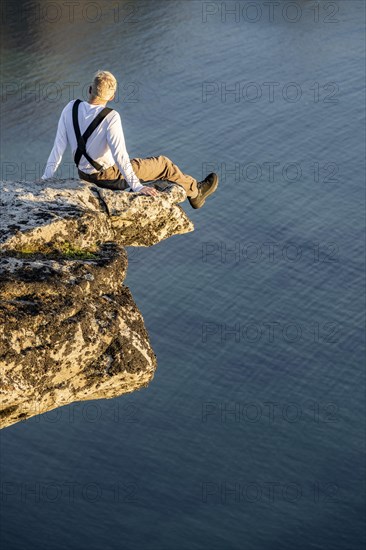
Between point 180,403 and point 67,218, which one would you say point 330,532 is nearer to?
point 180,403

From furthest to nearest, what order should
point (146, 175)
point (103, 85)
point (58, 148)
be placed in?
1. point (146, 175)
2. point (58, 148)
3. point (103, 85)

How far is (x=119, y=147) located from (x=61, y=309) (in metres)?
4.85

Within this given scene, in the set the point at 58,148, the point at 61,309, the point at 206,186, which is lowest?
the point at 206,186

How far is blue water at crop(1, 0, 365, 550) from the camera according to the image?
69.8 m

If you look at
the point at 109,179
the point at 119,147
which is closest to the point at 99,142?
the point at 119,147

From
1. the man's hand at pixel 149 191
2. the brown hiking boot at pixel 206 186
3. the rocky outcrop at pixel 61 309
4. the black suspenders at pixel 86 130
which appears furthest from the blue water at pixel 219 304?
the rocky outcrop at pixel 61 309

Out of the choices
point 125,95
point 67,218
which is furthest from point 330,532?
point 67,218

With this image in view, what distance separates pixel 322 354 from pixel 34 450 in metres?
18.4

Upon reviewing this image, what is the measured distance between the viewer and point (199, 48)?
3671 inches

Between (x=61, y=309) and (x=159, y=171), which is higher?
(x=61, y=309)

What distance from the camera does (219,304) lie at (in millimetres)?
74750

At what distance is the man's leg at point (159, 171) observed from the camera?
25.8 meters

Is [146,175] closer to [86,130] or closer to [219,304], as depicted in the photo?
[86,130]

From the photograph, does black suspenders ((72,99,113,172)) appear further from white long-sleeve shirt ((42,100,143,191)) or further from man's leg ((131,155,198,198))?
man's leg ((131,155,198,198))
